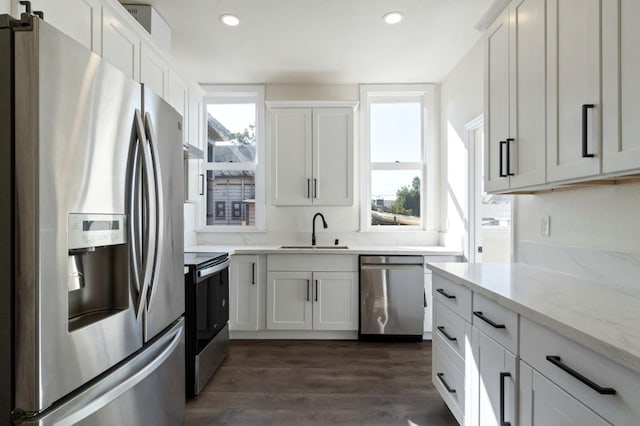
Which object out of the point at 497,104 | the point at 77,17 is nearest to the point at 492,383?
the point at 497,104

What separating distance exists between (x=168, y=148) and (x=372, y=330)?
8.28 feet

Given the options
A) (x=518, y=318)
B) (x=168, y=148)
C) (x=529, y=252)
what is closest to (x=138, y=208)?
(x=168, y=148)

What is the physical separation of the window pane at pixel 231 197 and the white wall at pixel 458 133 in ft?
7.03

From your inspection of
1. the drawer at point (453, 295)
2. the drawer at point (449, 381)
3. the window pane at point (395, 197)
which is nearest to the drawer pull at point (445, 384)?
the drawer at point (449, 381)

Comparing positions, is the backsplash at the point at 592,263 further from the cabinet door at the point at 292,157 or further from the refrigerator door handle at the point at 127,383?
the cabinet door at the point at 292,157

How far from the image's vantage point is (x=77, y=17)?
5.41ft

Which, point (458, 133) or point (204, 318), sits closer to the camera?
point (204, 318)

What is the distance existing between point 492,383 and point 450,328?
47cm

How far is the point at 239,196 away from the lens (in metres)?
3.90

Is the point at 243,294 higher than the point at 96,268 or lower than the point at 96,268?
lower

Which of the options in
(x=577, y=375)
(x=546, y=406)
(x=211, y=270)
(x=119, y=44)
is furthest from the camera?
(x=211, y=270)

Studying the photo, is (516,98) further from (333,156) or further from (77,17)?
(77,17)

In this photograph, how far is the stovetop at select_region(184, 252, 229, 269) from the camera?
2.26 meters

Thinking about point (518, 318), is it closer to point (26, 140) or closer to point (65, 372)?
point (65, 372)
